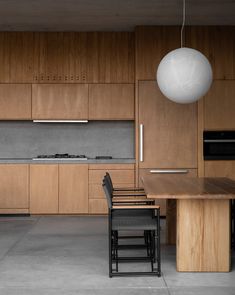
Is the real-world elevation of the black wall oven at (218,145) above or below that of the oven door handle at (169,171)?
above

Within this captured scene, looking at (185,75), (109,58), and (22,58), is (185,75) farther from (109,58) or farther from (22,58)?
(22,58)

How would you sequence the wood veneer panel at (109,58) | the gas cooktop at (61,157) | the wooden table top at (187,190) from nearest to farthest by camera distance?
the wooden table top at (187,190) < the gas cooktop at (61,157) < the wood veneer panel at (109,58)

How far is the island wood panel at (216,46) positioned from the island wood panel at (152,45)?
251mm

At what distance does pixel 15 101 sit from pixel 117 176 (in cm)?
193

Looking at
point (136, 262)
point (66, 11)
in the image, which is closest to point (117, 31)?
point (66, 11)

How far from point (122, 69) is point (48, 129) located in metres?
1.58

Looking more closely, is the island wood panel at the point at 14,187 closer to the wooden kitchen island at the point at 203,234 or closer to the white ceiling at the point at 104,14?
the white ceiling at the point at 104,14

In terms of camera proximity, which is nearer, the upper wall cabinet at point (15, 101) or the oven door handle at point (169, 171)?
the oven door handle at point (169, 171)

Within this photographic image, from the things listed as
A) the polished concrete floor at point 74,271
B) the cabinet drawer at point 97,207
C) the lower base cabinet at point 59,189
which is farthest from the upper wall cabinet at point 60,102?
the polished concrete floor at point 74,271

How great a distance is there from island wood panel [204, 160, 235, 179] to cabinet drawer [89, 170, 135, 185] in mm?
1112

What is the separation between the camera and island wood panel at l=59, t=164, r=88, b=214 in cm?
789

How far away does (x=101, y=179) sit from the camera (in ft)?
25.9

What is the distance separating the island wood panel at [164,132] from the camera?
7746mm

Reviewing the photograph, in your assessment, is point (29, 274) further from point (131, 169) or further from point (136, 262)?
point (131, 169)
